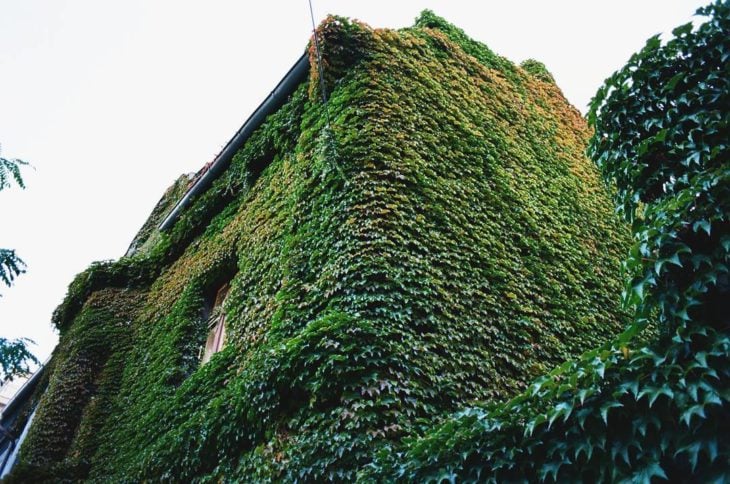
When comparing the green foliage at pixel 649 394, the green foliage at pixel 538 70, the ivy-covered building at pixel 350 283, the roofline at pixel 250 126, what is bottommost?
the green foliage at pixel 649 394

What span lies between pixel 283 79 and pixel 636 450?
7339 mm

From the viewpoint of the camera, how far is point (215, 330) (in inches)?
341

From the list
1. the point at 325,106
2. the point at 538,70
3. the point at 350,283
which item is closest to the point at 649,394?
the point at 350,283

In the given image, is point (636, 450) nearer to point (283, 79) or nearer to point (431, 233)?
point (431, 233)

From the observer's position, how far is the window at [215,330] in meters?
8.38

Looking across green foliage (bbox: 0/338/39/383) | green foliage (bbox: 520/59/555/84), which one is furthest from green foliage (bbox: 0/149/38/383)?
green foliage (bbox: 520/59/555/84)

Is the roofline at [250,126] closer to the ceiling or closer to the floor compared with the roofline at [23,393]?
closer to the floor

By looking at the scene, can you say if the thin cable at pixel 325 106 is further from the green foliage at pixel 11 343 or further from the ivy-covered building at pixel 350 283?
the green foliage at pixel 11 343

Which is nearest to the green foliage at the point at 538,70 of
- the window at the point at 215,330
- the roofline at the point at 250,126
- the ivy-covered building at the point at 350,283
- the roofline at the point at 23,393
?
the ivy-covered building at the point at 350,283

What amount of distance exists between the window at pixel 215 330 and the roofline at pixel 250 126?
8.26ft

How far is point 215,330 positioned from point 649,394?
6.80 metres

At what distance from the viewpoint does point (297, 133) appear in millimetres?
8336

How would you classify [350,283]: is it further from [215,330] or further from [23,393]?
[23,393]

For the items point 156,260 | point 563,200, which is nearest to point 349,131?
point 563,200
